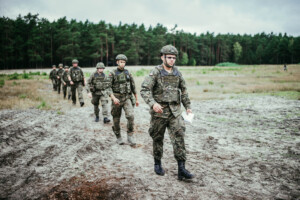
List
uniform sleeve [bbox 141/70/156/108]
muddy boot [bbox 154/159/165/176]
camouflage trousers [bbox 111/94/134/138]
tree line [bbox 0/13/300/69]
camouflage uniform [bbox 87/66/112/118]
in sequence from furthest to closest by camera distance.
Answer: tree line [bbox 0/13/300/69], camouflage uniform [bbox 87/66/112/118], camouflage trousers [bbox 111/94/134/138], muddy boot [bbox 154/159/165/176], uniform sleeve [bbox 141/70/156/108]

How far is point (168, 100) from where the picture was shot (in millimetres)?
3695

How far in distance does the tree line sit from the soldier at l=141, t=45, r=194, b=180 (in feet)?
177

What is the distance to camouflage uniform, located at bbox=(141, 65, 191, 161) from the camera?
366 cm

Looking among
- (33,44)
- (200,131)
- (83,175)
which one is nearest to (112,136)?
(83,175)

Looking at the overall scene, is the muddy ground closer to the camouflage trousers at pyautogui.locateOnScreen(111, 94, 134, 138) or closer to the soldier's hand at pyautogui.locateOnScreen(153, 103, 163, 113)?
the camouflage trousers at pyautogui.locateOnScreen(111, 94, 134, 138)

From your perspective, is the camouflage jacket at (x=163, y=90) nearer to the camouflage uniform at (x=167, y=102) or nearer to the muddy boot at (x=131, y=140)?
the camouflage uniform at (x=167, y=102)

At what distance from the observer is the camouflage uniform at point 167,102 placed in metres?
3.66

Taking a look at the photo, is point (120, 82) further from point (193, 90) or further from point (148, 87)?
point (193, 90)

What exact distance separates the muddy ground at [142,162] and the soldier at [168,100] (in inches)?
23.8

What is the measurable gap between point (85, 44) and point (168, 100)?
5916cm

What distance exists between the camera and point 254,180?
3721mm

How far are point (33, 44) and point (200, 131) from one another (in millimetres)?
55832

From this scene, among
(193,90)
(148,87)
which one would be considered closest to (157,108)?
(148,87)

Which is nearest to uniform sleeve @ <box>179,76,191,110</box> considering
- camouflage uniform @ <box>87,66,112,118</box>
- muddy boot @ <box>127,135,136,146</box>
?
muddy boot @ <box>127,135,136,146</box>
